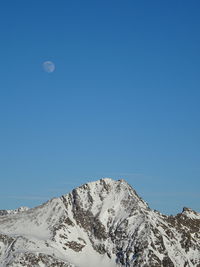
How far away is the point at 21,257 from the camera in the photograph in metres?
198

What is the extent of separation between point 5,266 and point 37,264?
39.1ft

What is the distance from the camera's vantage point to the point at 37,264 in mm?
195750

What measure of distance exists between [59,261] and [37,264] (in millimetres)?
8561

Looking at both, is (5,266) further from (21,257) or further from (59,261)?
(59,261)

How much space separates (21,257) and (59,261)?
14333 mm

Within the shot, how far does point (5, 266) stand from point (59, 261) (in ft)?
65.9

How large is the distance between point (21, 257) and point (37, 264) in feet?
23.1

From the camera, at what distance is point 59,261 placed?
19900cm

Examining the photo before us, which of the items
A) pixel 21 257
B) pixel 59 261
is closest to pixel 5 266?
pixel 21 257
